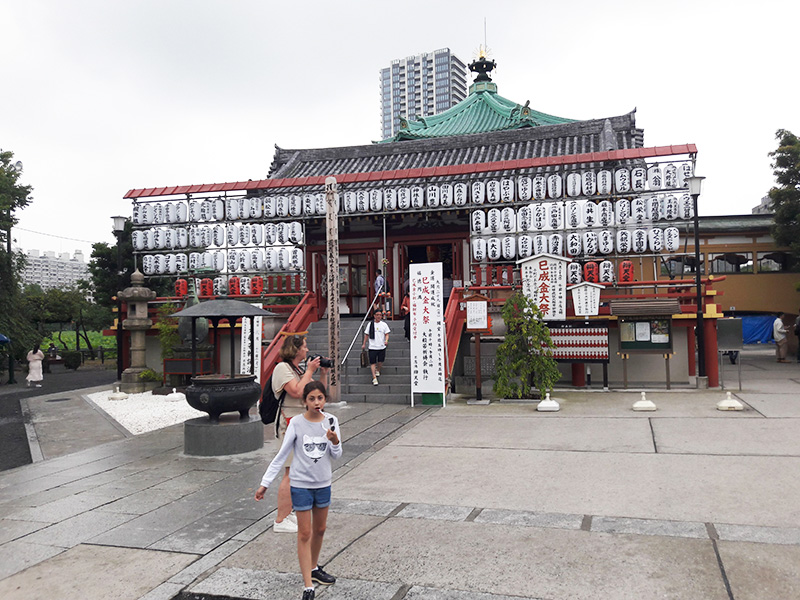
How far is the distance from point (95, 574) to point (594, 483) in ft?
15.4

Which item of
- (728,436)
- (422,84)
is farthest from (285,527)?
(422,84)

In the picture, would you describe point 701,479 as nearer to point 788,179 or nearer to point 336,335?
point 336,335

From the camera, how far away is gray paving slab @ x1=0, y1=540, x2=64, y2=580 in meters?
4.70

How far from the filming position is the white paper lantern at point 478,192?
16797 millimetres

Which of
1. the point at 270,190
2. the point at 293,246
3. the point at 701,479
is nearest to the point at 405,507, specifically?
the point at 701,479

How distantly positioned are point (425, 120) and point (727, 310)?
17.3 m

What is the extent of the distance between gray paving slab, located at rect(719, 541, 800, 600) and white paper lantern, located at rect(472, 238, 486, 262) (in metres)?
12.2

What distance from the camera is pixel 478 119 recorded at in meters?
29.2

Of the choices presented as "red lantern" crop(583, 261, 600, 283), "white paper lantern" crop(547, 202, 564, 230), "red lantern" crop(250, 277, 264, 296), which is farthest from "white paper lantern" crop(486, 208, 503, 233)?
"red lantern" crop(250, 277, 264, 296)

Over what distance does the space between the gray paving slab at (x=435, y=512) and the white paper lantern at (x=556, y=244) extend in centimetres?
1097

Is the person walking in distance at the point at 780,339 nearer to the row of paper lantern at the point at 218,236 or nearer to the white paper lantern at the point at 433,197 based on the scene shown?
the white paper lantern at the point at 433,197

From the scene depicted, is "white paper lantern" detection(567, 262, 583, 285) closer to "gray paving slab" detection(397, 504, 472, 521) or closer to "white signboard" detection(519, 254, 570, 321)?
"white signboard" detection(519, 254, 570, 321)

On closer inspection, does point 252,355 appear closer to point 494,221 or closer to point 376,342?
point 376,342

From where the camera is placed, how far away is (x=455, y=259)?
1991 centimetres
